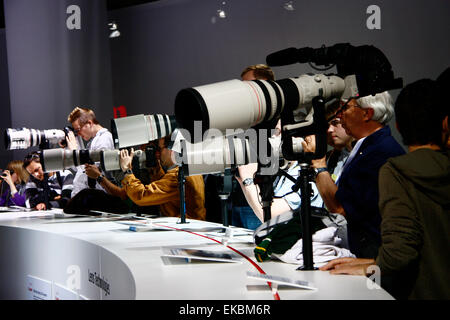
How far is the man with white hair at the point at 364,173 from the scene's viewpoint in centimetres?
148

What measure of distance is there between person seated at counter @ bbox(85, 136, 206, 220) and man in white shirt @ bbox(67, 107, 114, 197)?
769 millimetres

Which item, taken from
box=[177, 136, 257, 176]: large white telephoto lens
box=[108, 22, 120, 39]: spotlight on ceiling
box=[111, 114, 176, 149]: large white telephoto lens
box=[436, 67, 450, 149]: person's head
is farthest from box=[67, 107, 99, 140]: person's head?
box=[436, 67, 450, 149]: person's head

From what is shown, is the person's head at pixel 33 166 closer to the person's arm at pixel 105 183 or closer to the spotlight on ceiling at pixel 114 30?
the person's arm at pixel 105 183

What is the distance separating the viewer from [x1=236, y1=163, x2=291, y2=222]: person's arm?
211cm

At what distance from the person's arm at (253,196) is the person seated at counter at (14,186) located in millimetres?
3020

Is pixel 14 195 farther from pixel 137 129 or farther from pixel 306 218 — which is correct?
pixel 306 218

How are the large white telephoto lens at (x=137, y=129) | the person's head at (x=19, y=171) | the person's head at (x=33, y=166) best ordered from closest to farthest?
1. the large white telephoto lens at (x=137, y=129)
2. the person's head at (x=33, y=166)
3. the person's head at (x=19, y=171)

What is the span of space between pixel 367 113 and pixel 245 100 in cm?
47

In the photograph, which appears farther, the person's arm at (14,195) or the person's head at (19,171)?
Result: the person's head at (19,171)

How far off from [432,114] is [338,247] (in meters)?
0.51

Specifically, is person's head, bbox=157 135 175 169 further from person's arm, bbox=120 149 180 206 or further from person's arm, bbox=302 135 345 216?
person's arm, bbox=302 135 345 216

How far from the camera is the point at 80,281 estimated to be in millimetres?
2170

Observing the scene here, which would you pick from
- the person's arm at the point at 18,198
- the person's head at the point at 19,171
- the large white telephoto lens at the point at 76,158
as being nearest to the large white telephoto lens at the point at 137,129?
the large white telephoto lens at the point at 76,158

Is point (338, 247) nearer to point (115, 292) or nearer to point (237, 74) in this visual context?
point (115, 292)
